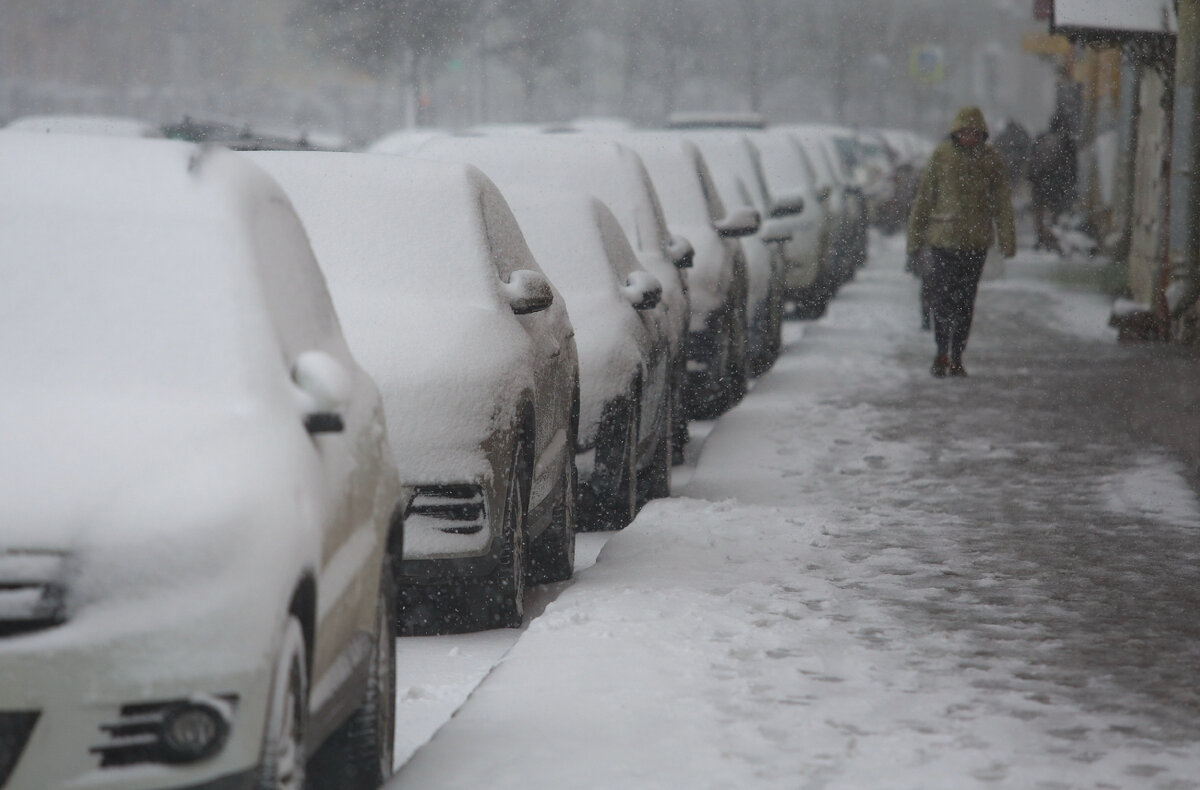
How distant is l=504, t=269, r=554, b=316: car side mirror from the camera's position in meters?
7.38

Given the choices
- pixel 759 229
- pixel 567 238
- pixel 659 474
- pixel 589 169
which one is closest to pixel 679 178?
pixel 759 229

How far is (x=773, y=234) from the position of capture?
56.3ft

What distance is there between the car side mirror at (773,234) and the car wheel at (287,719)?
12.9 meters

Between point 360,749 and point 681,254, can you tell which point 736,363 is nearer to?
point 681,254

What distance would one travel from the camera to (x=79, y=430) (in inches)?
162

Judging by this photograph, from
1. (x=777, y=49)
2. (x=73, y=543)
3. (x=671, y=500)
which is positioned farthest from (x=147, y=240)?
(x=777, y=49)

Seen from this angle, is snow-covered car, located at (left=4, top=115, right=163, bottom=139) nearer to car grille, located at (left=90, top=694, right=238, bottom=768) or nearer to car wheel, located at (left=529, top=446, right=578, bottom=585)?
car wheel, located at (left=529, top=446, right=578, bottom=585)

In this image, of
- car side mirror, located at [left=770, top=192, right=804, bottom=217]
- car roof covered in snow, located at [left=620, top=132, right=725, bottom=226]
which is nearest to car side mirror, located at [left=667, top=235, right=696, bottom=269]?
car roof covered in snow, located at [left=620, top=132, right=725, bottom=226]

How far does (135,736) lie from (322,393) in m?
0.91

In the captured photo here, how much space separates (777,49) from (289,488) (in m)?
72.1

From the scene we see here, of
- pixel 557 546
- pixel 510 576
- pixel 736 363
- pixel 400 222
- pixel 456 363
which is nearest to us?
pixel 456 363

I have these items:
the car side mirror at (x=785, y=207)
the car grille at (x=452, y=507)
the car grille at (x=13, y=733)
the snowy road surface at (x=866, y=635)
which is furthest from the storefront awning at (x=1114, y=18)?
the car grille at (x=13, y=733)

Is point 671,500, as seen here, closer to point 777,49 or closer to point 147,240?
point 147,240

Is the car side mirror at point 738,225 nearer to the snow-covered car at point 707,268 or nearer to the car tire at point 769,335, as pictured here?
the snow-covered car at point 707,268
